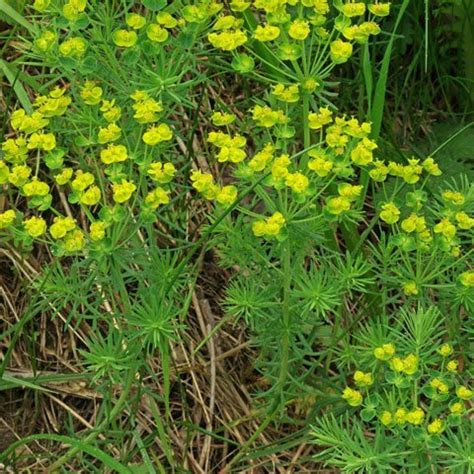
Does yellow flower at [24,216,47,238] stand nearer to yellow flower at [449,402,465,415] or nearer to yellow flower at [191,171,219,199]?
yellow flower at [191,171,219,199]

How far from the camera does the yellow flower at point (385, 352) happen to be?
73.9 inches

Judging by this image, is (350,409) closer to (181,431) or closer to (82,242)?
(181,431)

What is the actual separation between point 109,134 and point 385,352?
0.63 metres

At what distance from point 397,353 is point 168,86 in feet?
2.16

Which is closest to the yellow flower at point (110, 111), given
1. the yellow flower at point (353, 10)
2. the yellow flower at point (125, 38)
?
the yellow flower at point (125, 38)

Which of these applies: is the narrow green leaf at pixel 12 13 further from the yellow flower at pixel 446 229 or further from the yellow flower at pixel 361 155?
the yellow flower at pixel 446 229

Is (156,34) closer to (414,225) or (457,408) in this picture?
(414,225)

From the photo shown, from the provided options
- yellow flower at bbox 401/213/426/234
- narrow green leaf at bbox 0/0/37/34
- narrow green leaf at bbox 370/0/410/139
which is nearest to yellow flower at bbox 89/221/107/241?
yellow flower at bbox 401/213/426/234

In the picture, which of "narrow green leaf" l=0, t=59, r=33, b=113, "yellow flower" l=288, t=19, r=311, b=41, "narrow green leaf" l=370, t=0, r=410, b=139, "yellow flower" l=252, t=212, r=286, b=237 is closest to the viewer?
"yellow flower" l=252, t=212, r=286, b=237

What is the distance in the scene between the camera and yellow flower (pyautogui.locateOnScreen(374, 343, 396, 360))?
188 centimetres

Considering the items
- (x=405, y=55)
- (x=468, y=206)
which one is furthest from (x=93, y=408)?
(x=405, y=55)

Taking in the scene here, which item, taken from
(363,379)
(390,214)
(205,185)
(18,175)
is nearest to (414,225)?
(390,214)

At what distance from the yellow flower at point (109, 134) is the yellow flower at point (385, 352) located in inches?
23.7

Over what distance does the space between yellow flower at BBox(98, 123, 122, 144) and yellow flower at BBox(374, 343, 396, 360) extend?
1.97 feet
